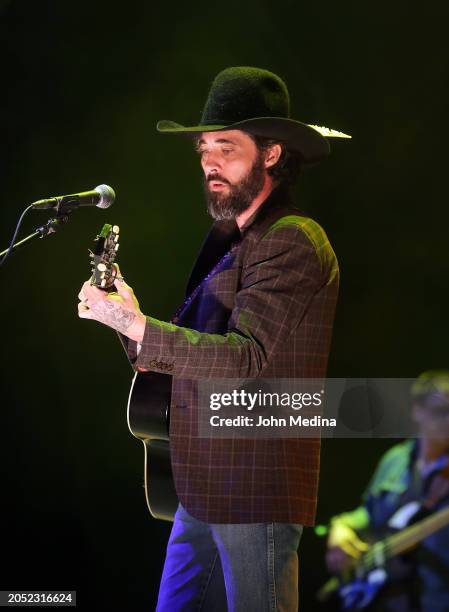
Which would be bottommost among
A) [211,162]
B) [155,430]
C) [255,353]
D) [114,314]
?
[155,430]

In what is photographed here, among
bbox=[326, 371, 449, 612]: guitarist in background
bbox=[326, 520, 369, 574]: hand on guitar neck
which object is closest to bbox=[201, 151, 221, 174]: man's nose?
bbox=[326, 371, 449, 612]: guitarist in background

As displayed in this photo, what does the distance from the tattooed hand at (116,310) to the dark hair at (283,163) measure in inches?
25.1

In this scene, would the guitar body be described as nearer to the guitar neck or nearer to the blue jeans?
the blue jeans

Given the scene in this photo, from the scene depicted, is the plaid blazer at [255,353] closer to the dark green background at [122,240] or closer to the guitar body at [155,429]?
the guitar body at [155,429]

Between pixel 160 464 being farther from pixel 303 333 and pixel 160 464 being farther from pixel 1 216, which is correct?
pixel 1 216

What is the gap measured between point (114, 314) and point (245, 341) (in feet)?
1.07

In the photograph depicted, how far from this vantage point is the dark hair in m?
2.51

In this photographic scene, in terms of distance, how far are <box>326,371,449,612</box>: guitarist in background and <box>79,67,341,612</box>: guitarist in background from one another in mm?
307

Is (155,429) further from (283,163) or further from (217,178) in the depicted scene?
(283,163)

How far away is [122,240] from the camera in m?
3.72

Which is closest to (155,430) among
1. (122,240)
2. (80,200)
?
(80,200)

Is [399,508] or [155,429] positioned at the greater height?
[155,429]

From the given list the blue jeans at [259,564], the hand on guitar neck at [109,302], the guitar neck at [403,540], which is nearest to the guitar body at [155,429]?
the blue jeans at [259,564]

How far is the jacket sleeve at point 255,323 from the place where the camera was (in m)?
2.15
